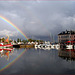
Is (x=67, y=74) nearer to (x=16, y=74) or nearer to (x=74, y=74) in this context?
(x=74, y=74)

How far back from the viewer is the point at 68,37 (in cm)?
10169

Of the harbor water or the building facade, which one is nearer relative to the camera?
the harbor water

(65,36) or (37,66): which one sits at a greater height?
(65,36)

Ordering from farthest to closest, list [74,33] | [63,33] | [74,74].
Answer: [63,33] → [74,33] → [74,74]

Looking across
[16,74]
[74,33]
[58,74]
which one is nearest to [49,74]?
[58,74]

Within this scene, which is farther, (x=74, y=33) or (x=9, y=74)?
(x=74, y=33)

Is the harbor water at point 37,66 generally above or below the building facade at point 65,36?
below

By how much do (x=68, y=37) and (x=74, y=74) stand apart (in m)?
90.4

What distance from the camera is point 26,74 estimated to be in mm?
15305

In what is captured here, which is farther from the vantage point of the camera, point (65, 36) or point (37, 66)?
point (65, 36)

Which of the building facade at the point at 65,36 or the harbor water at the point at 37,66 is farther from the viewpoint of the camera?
the building facade at the point at 65,36

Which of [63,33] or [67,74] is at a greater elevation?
[63,33]

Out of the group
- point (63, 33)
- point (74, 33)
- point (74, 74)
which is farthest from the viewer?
point (63, 33)

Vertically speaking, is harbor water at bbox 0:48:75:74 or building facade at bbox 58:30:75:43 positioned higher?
building facade at bbox 58:30:75:43
